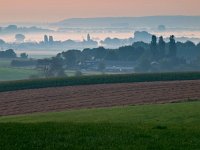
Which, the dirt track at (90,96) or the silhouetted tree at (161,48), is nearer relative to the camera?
the dirt track at (90,96)

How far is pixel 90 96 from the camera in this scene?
5128 centimetres

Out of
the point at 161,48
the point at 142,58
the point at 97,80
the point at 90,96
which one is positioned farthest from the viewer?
the point at 161,48

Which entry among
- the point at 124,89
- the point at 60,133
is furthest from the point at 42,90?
the point at 60,133

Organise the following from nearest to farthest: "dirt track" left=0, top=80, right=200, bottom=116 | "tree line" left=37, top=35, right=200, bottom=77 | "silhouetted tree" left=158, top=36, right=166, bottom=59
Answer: "dirt track" left=0, top=80, right=200, bottom=116 < "tree line" left=37, top=35, right=200, bottom=77 < "silhouetted tree" left=158, top=36, right=166, bottom=59

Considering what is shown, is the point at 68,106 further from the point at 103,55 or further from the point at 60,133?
the point at 103,55

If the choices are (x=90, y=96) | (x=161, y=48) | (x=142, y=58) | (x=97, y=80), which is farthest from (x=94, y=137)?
(x=161, y=48)

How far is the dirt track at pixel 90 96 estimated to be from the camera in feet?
146

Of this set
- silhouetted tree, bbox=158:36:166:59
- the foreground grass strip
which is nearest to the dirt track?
the foreground grass strip

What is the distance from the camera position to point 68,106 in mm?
44594

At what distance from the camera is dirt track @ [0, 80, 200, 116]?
146 feet

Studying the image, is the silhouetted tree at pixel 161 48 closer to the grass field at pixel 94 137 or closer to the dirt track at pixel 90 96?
the dirt track at pixel 90 96

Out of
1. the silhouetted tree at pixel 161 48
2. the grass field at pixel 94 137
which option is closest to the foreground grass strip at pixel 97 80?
the grass field at pixel 94 137

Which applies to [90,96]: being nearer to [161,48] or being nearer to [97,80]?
[97,80]

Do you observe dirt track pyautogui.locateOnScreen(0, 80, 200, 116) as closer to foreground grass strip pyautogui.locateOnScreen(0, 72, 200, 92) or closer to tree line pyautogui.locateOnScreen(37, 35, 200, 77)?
foreground grass strip pyautogui.locateOnScreen(0, 72, 200, 92)
